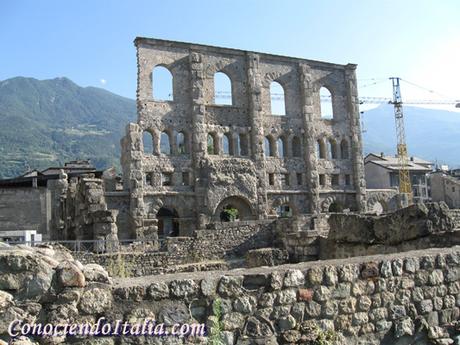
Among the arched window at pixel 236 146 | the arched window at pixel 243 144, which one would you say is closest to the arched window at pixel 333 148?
the arched window at pixel 243 144

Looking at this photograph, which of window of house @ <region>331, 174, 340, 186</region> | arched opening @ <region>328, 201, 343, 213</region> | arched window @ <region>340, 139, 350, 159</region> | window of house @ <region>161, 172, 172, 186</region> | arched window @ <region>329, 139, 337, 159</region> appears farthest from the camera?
arched window @ <region>340, 139, 350, 159</region>

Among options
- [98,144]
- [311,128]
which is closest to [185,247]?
[311,128]

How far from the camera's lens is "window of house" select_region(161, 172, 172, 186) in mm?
31653

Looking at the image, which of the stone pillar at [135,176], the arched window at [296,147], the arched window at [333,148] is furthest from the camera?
the arched window at [333,148]

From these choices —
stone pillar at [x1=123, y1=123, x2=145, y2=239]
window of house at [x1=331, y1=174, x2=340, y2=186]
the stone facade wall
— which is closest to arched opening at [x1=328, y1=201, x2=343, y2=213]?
the stone facade wall

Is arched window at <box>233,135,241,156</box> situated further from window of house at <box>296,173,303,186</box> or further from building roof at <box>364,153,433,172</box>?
building roof at <box>364,153,433,172</box>

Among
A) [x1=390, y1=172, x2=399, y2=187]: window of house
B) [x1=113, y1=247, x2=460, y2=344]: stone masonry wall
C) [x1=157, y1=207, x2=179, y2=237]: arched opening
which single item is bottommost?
[x1=113, y1=247, x2=460, y2=344]: stone masonry wall

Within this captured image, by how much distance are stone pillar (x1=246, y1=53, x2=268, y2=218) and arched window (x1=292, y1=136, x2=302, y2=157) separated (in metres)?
3.34

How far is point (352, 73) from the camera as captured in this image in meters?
39.2

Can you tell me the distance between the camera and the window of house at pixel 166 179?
31.7 meters

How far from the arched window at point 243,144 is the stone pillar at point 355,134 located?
9.27m

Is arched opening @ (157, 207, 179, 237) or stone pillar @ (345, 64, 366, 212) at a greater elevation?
stone pillar @ (345, 64, 366, 212)

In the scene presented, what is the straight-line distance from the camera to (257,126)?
113ft

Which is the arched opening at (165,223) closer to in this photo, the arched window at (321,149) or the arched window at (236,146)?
the arched window at (236,146)
